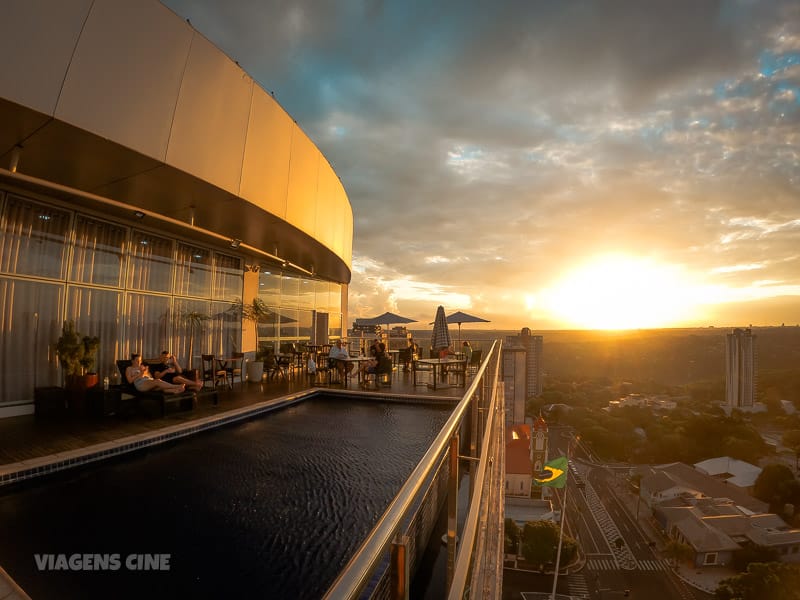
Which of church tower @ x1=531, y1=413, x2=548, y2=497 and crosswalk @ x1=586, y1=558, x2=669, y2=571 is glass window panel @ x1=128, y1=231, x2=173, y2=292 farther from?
church tower @ x1=531, y1=413, x2=548, y2=497

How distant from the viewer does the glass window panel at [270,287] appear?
1250 centimetres

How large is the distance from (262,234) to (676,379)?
110m

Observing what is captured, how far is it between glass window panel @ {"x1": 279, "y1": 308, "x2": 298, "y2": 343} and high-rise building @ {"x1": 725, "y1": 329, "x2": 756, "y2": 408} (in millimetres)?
83928

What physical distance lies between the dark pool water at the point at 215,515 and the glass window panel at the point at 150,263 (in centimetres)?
448

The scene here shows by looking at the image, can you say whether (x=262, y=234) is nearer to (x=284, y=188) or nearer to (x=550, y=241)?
(x=284, y=188)

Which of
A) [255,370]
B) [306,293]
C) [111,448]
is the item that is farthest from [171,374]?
[306,293]

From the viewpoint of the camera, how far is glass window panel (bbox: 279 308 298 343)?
13320mm

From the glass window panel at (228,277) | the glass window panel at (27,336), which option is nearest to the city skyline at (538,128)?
the glass window panel at (228,277)

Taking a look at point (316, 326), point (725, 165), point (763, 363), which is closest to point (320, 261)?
point (316, 326)

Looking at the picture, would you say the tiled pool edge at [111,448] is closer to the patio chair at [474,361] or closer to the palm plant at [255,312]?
the palm plant at [255,312]

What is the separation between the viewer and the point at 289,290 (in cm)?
1391

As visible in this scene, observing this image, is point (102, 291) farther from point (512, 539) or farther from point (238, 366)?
point (512, 539)

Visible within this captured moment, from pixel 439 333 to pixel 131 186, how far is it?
9.33m

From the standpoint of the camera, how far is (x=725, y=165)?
69.0ft
